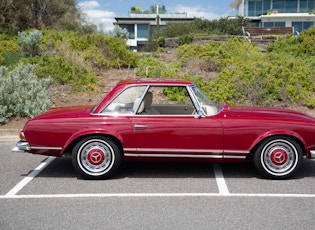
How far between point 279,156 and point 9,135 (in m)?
5.32

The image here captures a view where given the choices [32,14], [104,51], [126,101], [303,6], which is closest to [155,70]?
[104,51]

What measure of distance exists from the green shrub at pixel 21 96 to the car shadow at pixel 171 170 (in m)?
2.73

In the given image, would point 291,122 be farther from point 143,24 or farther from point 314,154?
point 143,24

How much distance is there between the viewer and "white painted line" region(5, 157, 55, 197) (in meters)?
4.88

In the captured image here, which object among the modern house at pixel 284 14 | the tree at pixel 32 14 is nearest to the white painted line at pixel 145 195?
the tree at pixel 32 14

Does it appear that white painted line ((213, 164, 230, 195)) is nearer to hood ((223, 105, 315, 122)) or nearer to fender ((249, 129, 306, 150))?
fender ((249, 129, 306, 150))

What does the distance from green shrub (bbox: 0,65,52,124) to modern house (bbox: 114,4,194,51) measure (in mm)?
44505

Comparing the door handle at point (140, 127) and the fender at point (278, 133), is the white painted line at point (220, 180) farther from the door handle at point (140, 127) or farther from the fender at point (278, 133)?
the door handle at point (140, 127)

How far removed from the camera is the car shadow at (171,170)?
554cm

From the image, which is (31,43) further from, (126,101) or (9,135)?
(126,101)

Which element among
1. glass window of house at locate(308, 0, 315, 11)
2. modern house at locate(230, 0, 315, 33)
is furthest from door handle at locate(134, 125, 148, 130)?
glass window of house at locate(308, 0, 315, 11)

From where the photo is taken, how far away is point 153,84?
17.9 feet

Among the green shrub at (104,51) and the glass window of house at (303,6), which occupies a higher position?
the glass window of house at (303,6)

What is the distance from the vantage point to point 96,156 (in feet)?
17.2
